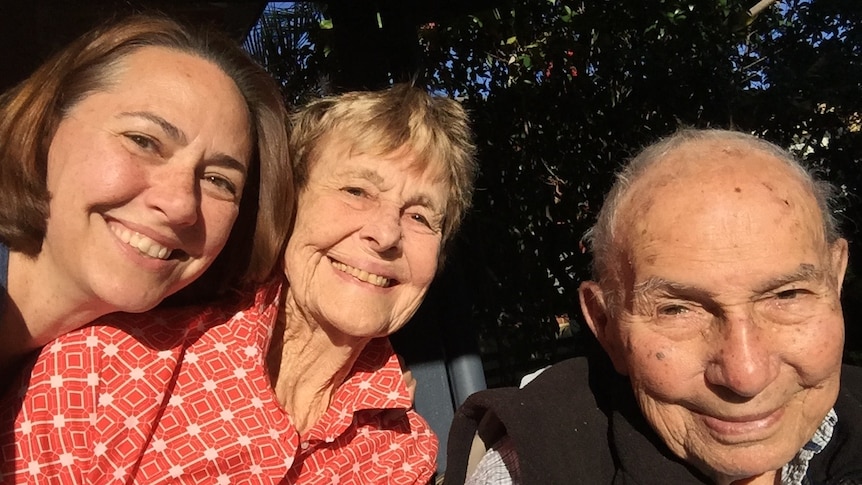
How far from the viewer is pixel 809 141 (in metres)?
4.02

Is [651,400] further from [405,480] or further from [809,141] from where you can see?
[809,141]

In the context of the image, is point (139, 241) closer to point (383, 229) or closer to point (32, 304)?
point (32, 304)

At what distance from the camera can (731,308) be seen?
4.90 ft

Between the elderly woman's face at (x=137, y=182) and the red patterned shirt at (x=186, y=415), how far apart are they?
181 mm

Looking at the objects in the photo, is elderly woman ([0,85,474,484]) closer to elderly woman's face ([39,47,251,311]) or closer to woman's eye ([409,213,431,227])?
woman's eye ([409,213,431,227])

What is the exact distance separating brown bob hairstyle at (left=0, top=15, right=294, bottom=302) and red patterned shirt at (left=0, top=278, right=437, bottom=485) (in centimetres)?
15

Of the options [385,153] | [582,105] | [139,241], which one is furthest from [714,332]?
[582,105]

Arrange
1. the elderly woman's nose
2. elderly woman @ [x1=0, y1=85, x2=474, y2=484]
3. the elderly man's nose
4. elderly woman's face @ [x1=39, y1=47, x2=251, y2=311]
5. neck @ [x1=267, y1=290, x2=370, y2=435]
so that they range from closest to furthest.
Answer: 1. the elderly man's nose
2. elderly woman's face @ [x1=39, y1=47, x2=251, y2=311]
3. elderly woman @ [x1=0, y1=85, x2=474, y2=484]
4. the elderly woman's nose
5. neck @ [x1=267, y1=290, x2=370, y2=435]

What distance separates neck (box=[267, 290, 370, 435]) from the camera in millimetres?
2125

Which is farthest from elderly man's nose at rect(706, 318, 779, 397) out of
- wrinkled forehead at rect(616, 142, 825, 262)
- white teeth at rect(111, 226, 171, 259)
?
white teeth at rect(111, 226, 171, 259)

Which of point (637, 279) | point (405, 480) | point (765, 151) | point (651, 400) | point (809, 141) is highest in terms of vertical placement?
point (809, 141)

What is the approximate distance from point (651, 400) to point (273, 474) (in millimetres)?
1013

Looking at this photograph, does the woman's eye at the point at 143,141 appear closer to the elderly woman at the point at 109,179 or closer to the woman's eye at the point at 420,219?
the elderly woman at the point at 109,179

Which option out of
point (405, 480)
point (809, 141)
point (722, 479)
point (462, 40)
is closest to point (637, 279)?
point (722, 479)
